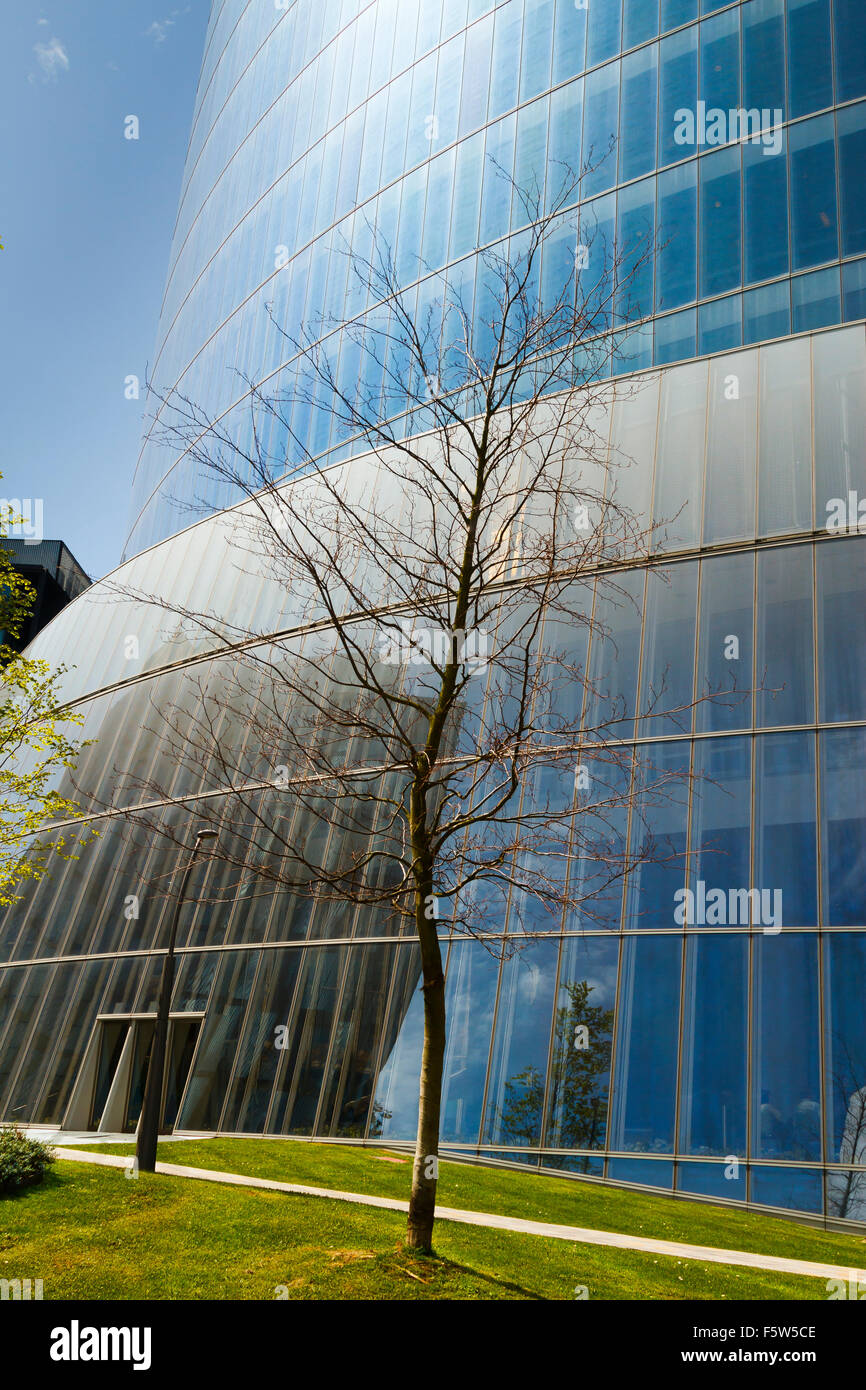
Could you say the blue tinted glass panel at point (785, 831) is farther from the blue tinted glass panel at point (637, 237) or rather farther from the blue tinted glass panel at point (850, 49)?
the blue tinted glass panel at point (850, 49)

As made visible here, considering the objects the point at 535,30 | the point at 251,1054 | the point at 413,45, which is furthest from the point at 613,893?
the point at 413,45

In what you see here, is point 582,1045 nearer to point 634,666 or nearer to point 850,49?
point 634,666

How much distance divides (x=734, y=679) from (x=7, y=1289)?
14.5 m

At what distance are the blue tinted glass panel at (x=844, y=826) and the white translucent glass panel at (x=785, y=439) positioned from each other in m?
4.71

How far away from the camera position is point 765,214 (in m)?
23.3

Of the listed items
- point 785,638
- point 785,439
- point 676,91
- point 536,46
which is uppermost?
point 536,46

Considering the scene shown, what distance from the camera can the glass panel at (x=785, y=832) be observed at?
16.1 m

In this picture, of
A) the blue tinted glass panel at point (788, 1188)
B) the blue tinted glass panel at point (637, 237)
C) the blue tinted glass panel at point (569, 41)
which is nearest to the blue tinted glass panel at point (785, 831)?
the blue tinted glass panel at point (788, 1188)

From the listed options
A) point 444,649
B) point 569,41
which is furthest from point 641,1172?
point 569,41

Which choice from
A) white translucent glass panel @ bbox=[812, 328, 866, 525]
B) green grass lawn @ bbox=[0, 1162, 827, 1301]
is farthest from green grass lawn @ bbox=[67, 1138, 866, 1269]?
white translucent glass panel @ bbox=[812, 328, 866, 525]

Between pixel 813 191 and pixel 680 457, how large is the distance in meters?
7.47

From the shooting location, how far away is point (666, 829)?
1752cm

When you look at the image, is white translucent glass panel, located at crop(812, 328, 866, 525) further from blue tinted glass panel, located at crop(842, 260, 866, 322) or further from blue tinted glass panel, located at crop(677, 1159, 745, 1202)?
blue tinted glass panel, located at crop(677, 1159, 745, 1202)

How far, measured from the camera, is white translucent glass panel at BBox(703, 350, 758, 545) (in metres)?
20.1
